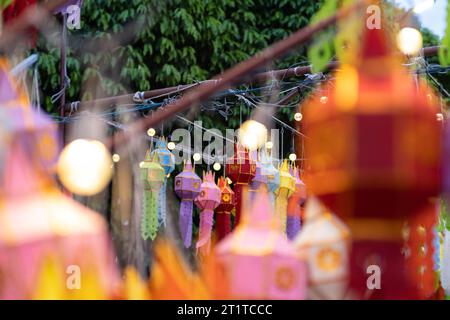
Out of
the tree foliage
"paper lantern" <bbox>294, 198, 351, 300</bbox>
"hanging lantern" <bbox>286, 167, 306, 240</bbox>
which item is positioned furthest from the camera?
the tree foliage

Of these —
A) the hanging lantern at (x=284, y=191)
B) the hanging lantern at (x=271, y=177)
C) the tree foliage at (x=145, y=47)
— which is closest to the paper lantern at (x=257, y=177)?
the hanging lantern at (x=271, y=177)

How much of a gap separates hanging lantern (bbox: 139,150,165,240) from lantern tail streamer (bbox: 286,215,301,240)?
0.89 m

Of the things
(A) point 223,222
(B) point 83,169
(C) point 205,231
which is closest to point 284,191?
(A) point 223,222

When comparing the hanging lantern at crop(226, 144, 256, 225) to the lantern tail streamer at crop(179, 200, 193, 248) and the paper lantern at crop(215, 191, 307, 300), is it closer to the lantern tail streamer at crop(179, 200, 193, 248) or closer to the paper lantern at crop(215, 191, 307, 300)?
the lantern tail streamer at crop(179, 200, 193, 248)

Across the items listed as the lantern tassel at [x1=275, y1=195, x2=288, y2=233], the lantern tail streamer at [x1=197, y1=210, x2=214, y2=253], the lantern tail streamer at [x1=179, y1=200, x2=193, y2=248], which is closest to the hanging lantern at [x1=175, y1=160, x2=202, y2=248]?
the lantern tail streamer at [x1=179, y1=200, x2=193, y2=248]

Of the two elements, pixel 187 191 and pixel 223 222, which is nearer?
pixel 223 222

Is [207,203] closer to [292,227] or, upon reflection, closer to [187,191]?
[187,191]

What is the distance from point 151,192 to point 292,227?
45.4 inches

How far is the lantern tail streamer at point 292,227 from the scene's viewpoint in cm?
550

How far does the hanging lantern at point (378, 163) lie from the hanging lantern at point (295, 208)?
11.5ft

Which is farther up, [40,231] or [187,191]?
[187,191]

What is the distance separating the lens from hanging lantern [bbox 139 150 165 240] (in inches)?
245

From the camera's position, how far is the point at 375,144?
6.23ft

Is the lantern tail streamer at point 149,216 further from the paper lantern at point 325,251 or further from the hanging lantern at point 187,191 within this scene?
the paper lantern at point 325,251
